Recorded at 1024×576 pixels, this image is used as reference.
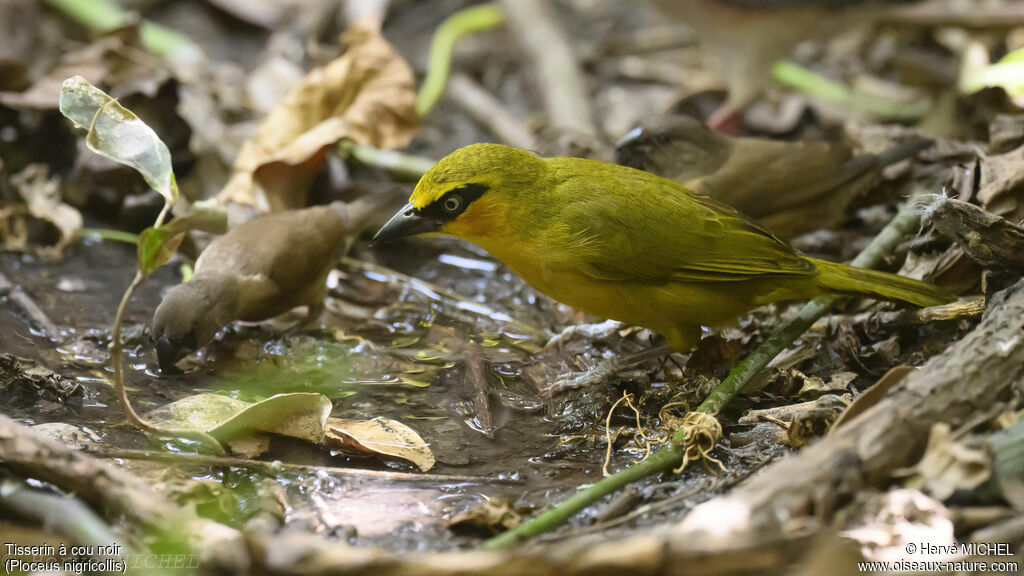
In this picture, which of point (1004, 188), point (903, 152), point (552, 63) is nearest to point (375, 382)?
point (1004, 188)

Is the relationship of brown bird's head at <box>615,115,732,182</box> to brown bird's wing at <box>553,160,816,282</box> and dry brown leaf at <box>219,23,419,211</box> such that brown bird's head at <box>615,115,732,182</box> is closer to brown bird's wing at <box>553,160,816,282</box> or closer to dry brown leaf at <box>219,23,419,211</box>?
brown bird's wing at <box>553,160,816,282</box>

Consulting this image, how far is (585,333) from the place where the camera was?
3934 millimetres

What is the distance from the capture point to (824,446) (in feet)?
7.25

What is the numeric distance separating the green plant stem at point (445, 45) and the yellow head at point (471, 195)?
2212 millimetres

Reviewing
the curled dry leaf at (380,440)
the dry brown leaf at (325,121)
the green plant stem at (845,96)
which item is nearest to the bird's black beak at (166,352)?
the curled dry leaf at (380,440)

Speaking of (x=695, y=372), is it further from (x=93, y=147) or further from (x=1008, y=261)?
(x=93, y=147)

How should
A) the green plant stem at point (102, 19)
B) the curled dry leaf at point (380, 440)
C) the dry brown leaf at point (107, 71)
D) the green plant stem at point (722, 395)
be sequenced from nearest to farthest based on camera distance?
the green plant stem at point (722, 395)
the curled dry leaf at point (380, 440)
the dry brown leaf at point (107, 71)
the green plant stem at point (102, 19)

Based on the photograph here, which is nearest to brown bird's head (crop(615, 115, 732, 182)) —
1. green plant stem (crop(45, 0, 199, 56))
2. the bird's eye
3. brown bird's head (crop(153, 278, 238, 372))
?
the bird's eye

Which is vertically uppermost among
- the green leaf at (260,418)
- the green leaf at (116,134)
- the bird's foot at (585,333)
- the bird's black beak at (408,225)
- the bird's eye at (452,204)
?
the green leaf at (116,134)

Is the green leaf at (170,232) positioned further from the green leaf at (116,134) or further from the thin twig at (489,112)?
the thin twig at (489,112)

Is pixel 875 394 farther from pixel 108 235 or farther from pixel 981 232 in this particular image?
pixel 108 235

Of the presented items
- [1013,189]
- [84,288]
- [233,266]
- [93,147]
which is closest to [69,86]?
[93,147]

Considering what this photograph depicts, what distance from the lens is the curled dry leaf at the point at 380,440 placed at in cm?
286

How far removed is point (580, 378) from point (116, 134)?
6.12 feet
